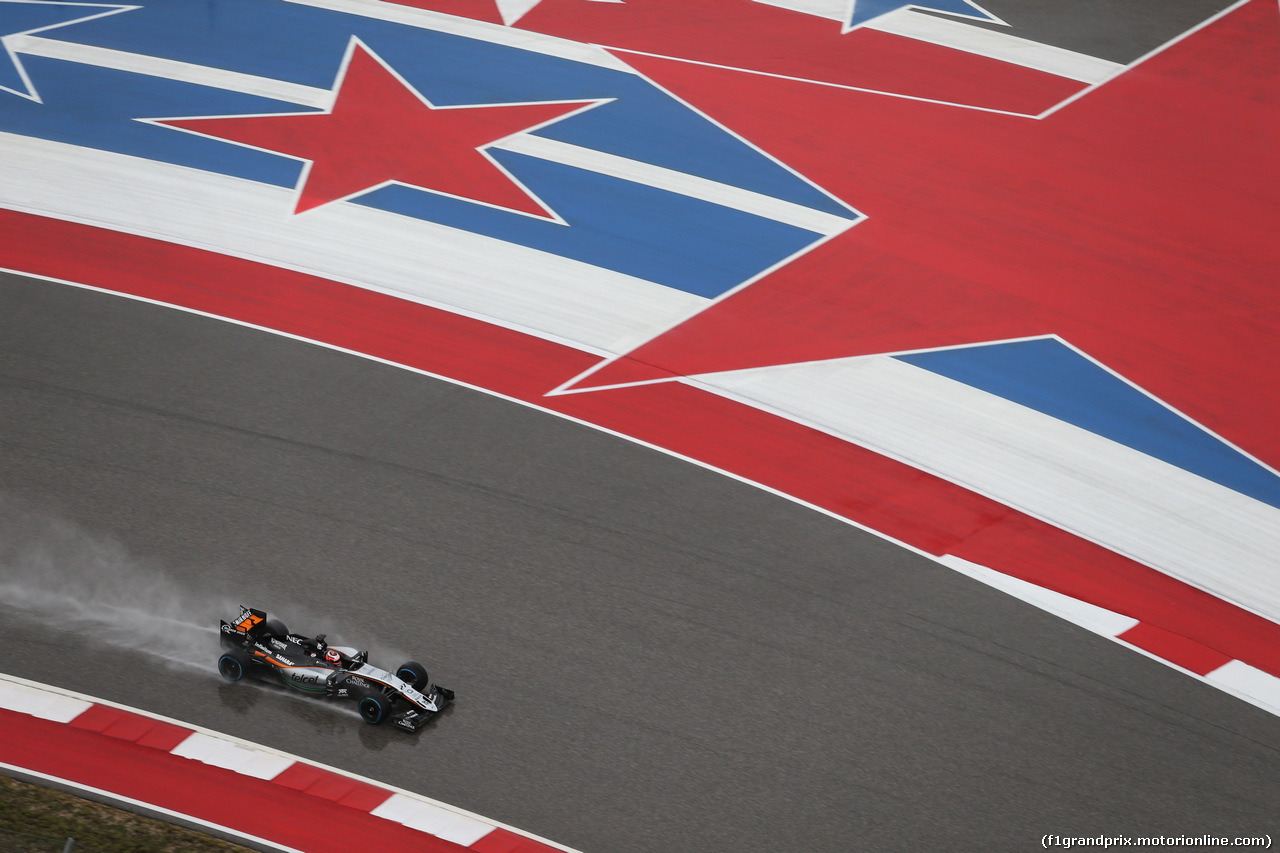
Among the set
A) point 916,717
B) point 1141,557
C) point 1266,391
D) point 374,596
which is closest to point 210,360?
point 374,596

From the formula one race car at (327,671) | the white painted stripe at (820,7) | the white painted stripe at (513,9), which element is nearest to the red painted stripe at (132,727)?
the formula one race car at (327,671)

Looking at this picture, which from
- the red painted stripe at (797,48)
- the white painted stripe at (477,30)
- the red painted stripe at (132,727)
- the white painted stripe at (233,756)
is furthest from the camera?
the white painted stripe at (477,30)

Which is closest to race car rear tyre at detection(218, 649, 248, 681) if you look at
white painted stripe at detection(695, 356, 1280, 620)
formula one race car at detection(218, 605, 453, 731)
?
formula one race car at detection(218, 605, 453, 731)

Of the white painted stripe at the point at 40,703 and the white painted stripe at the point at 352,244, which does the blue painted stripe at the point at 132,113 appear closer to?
the white painted stripe at the point at 352,244

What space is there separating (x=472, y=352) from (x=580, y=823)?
19.7 ft

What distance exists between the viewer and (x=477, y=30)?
19781 mm

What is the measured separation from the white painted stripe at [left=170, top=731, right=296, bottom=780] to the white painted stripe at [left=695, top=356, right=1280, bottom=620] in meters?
5.97

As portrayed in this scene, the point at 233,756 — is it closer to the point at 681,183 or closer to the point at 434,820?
the point at 434,820

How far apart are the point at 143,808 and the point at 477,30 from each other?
1380cm

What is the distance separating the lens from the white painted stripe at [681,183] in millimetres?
16250

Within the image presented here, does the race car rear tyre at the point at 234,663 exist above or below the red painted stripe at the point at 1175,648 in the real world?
below

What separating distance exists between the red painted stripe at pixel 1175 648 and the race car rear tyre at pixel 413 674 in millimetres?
5915

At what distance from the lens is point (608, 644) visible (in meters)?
10.7

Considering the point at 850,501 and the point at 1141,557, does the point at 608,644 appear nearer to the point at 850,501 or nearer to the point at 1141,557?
the point at 850,501
